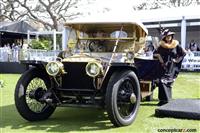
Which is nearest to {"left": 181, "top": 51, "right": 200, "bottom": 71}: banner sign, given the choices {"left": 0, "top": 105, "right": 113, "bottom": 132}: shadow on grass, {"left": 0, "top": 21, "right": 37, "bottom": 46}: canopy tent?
{"left": 0, "top": 105, "right": 113, "bottom": 132}: shadow on grass

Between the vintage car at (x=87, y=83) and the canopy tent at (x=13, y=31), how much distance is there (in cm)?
2135

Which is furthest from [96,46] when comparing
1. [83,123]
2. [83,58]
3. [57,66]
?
[83,123]

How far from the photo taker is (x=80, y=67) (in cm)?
715

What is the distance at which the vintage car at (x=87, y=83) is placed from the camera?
22.4ft

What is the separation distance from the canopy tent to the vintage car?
21349 millimetres

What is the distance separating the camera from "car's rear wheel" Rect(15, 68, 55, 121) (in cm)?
726

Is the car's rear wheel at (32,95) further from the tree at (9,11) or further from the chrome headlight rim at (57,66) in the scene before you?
the tree at (9,11)

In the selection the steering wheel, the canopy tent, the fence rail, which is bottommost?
the fence rail

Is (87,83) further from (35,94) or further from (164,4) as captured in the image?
(164,4)

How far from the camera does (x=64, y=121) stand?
7.44 meters

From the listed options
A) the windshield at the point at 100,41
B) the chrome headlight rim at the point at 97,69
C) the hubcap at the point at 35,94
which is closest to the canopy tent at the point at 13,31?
the windshield at the point at 100,41

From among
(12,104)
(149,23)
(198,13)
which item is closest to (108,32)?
(12,104)

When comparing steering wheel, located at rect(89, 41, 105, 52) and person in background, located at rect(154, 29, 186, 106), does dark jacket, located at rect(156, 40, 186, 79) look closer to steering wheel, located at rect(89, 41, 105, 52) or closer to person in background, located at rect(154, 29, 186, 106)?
person in background, located at rect(154, 29, 186, 106)

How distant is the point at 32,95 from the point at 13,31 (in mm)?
22826
